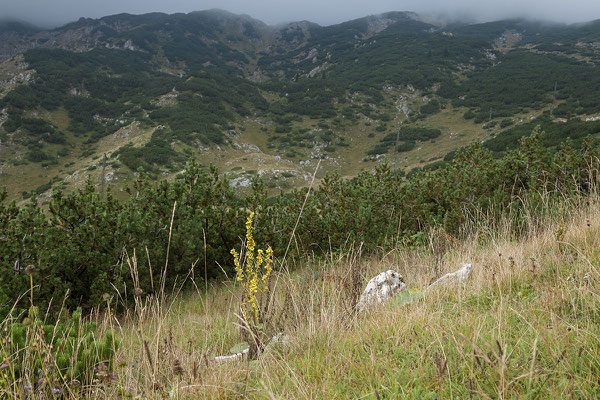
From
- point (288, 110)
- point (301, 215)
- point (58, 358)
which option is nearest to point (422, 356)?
point (58, 358)

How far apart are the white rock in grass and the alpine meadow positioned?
58 mm

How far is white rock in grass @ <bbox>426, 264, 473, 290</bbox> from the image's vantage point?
101 inches

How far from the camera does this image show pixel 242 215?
6.66 m

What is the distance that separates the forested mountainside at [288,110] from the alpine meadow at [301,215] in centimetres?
44

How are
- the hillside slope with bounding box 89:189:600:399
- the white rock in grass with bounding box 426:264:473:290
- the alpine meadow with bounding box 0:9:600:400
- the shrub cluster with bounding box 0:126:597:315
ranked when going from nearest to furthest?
the hillside slope with bounding box 89:189:600:399 → the alpine meadow with bounding box 0:9:600:400 → the white rock in grass with bounding box 426:264:473:290 → the shrub cluster with bounding box 0:126:597:315

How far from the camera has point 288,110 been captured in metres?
58.4

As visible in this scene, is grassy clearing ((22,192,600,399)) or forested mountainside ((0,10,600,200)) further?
forested mountainside ((0,10,600,200))

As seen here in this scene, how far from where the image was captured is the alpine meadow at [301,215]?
5.10ft

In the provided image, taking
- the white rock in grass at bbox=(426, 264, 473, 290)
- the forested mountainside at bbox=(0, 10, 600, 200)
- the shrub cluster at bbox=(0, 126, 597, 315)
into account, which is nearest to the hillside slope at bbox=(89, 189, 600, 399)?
the white rock in grass at bbox=(426, 264, 473, 290)

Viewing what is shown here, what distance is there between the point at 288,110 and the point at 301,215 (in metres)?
54.0

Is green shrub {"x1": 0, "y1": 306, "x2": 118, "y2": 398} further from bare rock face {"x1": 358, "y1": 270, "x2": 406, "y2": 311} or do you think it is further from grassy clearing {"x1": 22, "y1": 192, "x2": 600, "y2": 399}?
bare rock face {"x1": 358, "y1": 270, "x2": 406, "y2": 311}

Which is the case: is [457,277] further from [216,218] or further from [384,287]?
[216,218]

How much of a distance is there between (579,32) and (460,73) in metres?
48.9

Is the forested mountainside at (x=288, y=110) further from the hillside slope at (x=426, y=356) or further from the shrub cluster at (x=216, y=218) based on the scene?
the hillside slope at (x=426, y=356)
